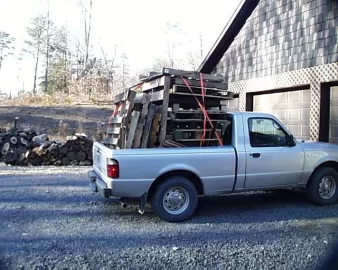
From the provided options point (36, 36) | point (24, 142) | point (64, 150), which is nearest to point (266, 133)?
point (64, 150)

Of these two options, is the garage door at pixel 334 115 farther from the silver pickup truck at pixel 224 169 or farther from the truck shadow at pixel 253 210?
the silver pickup truck at pixel 224 169

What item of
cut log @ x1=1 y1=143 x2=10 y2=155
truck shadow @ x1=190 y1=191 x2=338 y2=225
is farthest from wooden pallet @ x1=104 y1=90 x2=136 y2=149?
cut log @ x1=1 y1=143 x2=10 y2=155

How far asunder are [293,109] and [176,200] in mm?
6023

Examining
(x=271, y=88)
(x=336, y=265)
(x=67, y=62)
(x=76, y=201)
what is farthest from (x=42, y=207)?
(x=67, y=62)

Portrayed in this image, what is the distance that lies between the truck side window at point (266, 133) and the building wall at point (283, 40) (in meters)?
3.38

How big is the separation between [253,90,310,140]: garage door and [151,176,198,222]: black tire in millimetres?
5299

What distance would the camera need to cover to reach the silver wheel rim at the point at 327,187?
7.09 metres

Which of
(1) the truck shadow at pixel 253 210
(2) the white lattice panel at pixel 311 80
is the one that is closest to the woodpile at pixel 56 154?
(2) the white lattice panel at pixel 311 80

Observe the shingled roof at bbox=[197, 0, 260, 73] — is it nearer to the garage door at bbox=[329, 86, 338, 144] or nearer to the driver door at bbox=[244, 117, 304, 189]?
the garage door at bbox=[329, 86, 338, 144]

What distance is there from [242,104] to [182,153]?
7.22m

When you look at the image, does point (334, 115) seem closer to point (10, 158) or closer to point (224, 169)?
point (224, 169)

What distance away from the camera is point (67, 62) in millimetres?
42125

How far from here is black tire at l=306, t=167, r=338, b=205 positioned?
23.0 feet

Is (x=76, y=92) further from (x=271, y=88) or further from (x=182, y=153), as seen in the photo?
(x=182, y=153)
